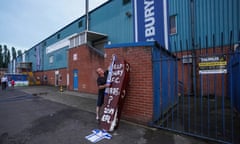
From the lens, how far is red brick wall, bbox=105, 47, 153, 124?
3994mm

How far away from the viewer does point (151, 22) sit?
5590 millimetres

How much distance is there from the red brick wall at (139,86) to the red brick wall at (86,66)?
250 inches

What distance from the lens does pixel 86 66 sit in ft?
39.5

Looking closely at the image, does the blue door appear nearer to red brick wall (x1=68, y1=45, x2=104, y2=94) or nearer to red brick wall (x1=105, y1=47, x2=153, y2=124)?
red brick wall (x1=68, y1=45, x2=104, y2=94)

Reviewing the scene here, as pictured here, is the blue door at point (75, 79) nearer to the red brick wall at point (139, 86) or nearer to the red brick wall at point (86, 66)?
the red brick wall at point (86, 66)

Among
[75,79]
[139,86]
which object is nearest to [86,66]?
[75,79]

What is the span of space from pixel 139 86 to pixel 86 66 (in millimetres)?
8681

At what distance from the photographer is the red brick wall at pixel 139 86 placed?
399 cm

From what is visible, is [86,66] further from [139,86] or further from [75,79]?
[139,86]

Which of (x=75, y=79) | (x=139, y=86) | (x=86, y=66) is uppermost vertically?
(x=86, y=66)

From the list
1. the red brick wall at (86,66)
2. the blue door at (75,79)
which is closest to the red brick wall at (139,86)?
the red brick wall at (86,66)

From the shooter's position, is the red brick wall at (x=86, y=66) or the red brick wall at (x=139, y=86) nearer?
the red brick wall at (x=139, y=86)

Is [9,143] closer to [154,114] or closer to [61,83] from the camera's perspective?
[154,114]

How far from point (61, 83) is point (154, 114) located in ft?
60.0
